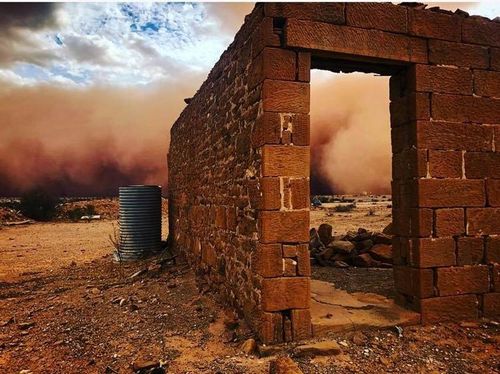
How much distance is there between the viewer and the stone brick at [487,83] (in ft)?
15.8

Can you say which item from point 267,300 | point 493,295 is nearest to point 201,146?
point 267,300

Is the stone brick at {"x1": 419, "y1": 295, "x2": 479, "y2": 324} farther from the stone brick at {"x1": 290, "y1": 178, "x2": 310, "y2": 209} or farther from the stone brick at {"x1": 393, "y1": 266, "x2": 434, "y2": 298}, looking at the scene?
the stone brick at {"x1": 290, "y1": 178, "x2": 310, "y2": 209}

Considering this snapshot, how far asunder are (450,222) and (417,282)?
0.82m

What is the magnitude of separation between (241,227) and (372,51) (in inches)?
100

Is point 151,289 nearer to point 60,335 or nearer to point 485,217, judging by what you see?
point 60,335

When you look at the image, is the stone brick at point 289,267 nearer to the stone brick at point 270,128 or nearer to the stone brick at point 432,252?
the stone brick at point 270,128

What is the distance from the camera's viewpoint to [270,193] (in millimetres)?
4031

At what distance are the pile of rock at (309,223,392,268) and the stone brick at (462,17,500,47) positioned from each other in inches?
171

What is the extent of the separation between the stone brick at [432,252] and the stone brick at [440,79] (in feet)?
5.84

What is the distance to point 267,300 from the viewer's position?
3982 mm

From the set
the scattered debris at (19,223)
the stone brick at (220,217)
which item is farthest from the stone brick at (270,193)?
the scattered debris at (19,223)

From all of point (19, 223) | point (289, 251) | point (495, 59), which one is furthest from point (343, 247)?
point (19, 223)

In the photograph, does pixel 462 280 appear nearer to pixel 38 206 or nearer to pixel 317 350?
pixel 317 350

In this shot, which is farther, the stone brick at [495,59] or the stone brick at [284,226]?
the stone brick at [495,59]
